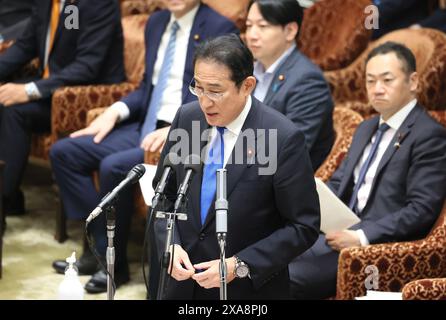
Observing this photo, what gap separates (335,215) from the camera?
3662 mm

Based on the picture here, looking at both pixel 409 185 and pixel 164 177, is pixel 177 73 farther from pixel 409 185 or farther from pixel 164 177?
pixel 164 177

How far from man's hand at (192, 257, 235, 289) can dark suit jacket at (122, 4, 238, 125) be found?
182 centimetres

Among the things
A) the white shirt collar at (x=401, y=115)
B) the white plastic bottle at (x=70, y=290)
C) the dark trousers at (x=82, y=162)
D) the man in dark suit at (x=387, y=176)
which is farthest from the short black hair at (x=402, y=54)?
the white plastic bottle at (x=70, y=290)

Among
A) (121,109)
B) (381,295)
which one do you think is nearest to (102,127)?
(121,109)

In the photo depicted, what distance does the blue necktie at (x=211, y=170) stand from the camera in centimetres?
277

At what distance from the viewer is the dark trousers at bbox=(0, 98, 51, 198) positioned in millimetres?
5191

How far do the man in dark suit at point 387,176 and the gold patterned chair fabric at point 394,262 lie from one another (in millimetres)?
126

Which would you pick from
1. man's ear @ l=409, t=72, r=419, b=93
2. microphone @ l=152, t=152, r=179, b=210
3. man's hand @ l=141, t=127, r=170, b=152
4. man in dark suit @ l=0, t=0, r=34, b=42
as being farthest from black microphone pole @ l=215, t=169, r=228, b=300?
man in dark suit @ l=0, t=0, r=34, b=42

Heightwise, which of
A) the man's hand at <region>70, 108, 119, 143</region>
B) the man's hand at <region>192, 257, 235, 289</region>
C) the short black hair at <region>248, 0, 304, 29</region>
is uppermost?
the short black hair at <region>248, 0, 304, 29</region>

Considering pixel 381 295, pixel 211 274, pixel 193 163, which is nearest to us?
pixel 193 163

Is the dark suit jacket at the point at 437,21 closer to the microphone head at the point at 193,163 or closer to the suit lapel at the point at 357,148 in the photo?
the suit lapel at the point at 357,148

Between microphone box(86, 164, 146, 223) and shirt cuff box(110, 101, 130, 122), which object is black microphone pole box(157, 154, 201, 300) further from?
shirt cuff box(110, 101, 130, 122)

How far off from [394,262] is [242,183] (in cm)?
95
